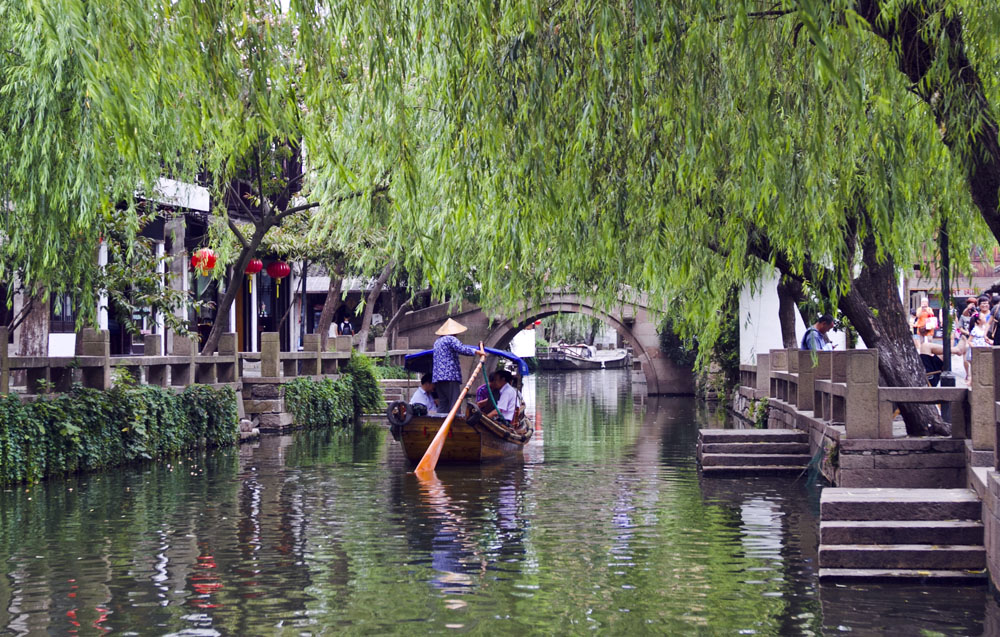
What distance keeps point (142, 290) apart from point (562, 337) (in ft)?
184

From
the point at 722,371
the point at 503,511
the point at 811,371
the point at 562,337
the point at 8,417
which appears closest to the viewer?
the point at 503,511

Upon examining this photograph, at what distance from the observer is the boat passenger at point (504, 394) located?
56.9 ft

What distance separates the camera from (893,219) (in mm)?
8359

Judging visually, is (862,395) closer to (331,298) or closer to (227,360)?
(227,360)

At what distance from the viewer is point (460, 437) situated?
1553cm

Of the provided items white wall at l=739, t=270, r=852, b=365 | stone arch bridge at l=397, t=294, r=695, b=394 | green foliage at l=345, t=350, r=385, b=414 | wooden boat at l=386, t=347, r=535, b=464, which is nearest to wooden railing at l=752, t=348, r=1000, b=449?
wooden boat at l=386, t=347, r=535, b=464

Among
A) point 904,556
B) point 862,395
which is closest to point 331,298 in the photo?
point 862,395

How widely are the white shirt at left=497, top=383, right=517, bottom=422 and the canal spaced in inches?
85.7

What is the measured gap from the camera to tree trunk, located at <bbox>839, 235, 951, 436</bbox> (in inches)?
460

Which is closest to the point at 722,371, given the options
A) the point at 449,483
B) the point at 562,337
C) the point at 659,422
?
the point at 659,422

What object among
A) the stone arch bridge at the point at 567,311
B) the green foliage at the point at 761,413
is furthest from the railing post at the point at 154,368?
the stone arch bridge at the point at 567,311

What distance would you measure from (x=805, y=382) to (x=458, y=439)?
4373mm

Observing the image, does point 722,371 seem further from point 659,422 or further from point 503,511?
point 503,511

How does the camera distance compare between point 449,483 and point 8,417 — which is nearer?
point 8,417
